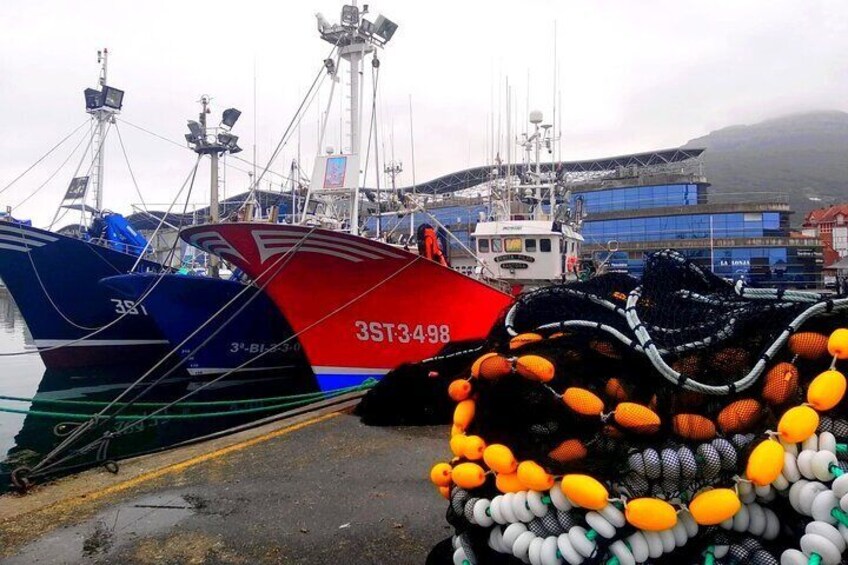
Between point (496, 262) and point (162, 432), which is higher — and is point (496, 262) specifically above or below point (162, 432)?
above

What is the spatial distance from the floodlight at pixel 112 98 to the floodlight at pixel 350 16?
34.3ft

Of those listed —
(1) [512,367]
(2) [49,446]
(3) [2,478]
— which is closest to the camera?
(1) [512,367]

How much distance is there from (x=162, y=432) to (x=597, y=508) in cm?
871

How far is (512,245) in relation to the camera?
1203cm

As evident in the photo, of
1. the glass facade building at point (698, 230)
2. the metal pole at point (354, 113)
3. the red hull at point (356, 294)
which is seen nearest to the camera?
the red hull at point (356, 294)

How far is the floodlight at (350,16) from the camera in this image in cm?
1019

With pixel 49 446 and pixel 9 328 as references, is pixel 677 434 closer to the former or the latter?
pixel 49 446

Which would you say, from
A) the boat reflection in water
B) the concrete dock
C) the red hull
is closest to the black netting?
the concrete dock

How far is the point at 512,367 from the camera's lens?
2139 mm

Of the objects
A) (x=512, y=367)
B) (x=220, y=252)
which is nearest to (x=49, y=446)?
(x=220, y=252)

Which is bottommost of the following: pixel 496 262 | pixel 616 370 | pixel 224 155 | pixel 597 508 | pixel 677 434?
pixel 597 508

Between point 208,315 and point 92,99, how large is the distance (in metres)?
9.37

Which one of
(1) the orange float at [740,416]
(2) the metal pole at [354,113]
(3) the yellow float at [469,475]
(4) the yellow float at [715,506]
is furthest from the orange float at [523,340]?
(2) the metal pole at [354,113]

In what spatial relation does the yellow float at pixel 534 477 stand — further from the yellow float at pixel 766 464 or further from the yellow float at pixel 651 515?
the yellow float at pixel 766 464
